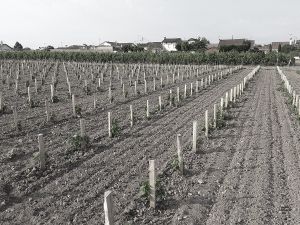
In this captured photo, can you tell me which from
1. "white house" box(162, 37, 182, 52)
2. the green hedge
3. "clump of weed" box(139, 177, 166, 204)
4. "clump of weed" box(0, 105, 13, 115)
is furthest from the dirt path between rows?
"white house" box(162, 37, 182, 52)

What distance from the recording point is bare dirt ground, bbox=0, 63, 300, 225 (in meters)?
6.69

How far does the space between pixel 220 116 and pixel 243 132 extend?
1.74 meters

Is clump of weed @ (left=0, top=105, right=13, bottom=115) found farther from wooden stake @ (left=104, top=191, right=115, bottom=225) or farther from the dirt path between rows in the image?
wooden stake @ (left=104, top=191, right=115, bottom=225)

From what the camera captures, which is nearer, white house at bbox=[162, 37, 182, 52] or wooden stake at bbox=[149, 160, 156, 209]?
wooden stake at bbox=[149, 160, 156, 209]

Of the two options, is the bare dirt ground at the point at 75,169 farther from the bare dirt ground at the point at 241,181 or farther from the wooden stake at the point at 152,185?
the bare dirt ground at the point at 241,181

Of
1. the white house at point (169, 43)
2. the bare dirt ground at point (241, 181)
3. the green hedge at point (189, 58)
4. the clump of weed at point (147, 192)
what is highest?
the white house at point (169, 43)

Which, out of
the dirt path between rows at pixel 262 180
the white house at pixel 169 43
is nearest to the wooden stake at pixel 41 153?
the dirt path between rows at pixel 262 180

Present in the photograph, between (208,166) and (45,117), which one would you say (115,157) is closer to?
(208,166)

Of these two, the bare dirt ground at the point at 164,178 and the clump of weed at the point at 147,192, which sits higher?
the clump of weed at the point at 147,192

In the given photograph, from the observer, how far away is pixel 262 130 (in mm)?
13477

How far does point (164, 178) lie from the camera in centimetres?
843

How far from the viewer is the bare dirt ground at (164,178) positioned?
6.69m

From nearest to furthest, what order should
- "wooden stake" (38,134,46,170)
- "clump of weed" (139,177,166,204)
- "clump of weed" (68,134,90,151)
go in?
"clump of weed" (139,177,166,204) < "wooden stake" (38,134,46,170) < "clump of weed" (68,134,90,151)

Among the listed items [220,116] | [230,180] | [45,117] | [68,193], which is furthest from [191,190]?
[45,117]
